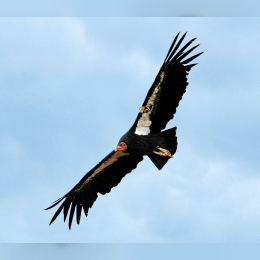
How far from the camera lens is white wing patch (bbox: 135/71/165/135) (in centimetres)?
1253

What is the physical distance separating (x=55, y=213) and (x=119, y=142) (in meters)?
3.27

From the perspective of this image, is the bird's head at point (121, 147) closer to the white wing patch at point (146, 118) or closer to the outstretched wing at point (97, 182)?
the white wing patch at point (146, 118)

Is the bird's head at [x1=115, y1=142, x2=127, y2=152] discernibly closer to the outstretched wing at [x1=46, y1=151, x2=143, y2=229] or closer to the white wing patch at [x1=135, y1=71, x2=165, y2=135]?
the white wing patch at [x1=135, y1=71, x2=165, y2=135]

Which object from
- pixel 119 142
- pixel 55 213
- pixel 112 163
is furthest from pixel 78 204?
pixel 119 142

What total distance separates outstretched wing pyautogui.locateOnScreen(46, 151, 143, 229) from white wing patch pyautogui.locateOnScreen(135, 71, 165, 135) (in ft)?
3.88

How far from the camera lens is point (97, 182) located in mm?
13805

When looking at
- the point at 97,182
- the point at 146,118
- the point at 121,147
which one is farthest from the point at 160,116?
the point at 97,182

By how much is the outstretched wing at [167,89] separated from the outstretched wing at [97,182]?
4.79ft

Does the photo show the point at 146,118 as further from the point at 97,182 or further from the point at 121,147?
the point at 97,182

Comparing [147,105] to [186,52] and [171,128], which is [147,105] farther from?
[186,52]

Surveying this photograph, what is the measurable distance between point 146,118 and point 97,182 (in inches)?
111

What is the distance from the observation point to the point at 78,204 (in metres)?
13.8

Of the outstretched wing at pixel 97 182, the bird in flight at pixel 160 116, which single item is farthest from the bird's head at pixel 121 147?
the outstretched wing at pixel 97 182

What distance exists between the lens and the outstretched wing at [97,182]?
1362 centimetres
